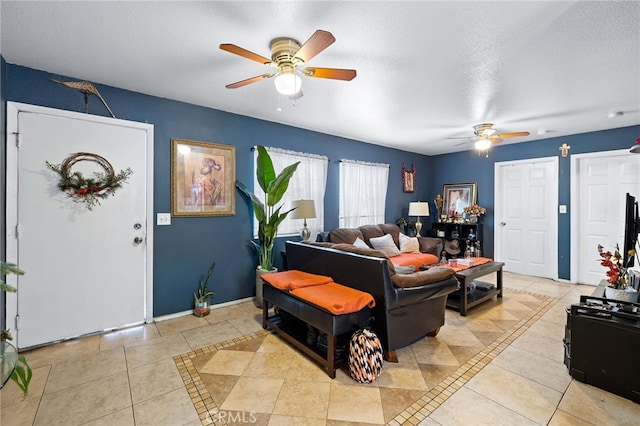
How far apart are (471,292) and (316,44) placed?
142 inches

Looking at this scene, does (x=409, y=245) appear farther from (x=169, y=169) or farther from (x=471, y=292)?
(x=169, y=169)

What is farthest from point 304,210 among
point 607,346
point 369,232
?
A: point 607,346

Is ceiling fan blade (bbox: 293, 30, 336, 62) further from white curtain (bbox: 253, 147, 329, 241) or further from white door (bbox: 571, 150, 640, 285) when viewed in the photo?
white door (bbox: 571, 150, 640, 285)

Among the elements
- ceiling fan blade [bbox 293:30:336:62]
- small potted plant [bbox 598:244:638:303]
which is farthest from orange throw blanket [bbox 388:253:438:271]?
ceiling fan blade [bbox 293:30:336:62]

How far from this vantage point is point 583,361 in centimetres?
210

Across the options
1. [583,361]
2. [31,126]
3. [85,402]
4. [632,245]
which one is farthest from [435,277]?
[31,126]

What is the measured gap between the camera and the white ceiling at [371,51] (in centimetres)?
178

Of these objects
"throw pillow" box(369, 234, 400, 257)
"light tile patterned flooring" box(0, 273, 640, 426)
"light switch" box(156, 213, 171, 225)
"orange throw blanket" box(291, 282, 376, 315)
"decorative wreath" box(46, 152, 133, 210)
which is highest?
"decorative wreath" box(46, 152, 133, 210)

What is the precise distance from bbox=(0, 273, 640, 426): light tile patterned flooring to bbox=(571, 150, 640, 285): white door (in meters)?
2.65

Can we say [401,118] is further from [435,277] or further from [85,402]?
[85,402]

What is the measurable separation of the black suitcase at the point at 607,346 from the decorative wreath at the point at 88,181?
4.16 m

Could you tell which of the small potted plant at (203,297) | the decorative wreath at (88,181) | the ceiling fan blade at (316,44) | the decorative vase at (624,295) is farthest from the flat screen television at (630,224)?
the decorative wreath at (88,181)

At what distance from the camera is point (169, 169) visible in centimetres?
325

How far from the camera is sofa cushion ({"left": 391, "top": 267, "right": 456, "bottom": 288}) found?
231 centimetres
